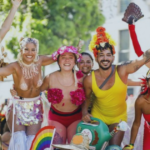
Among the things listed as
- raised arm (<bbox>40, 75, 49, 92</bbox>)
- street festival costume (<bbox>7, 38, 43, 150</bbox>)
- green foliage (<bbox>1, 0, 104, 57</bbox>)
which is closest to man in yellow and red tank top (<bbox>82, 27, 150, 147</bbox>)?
raised arm (<bbox>40, 75, 49, 92</bbox>)

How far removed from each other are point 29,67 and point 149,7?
10.6 metres

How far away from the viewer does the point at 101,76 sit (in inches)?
183

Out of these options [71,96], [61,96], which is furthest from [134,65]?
[61,96]

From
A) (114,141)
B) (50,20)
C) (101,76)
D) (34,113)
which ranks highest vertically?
(50,20)

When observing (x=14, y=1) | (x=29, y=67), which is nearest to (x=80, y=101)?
(x=29, y=67)

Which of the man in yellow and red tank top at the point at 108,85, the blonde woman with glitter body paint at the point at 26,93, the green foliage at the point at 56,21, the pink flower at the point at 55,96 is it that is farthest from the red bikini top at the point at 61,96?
the green foliage at the point at 56,21

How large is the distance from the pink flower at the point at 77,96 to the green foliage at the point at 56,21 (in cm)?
762

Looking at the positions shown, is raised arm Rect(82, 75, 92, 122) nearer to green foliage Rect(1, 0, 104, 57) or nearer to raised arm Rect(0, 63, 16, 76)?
raised arm Rect(0, 63, 16, 76)

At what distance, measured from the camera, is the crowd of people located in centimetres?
454

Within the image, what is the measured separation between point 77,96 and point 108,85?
1.34ft

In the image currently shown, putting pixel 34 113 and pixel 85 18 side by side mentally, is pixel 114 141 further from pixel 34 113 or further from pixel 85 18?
pixel 85 18

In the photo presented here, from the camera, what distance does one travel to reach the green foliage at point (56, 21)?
12.2 meters

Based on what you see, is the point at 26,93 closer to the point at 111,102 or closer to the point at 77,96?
the point at 77,96

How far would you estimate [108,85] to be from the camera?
455 centimetres
